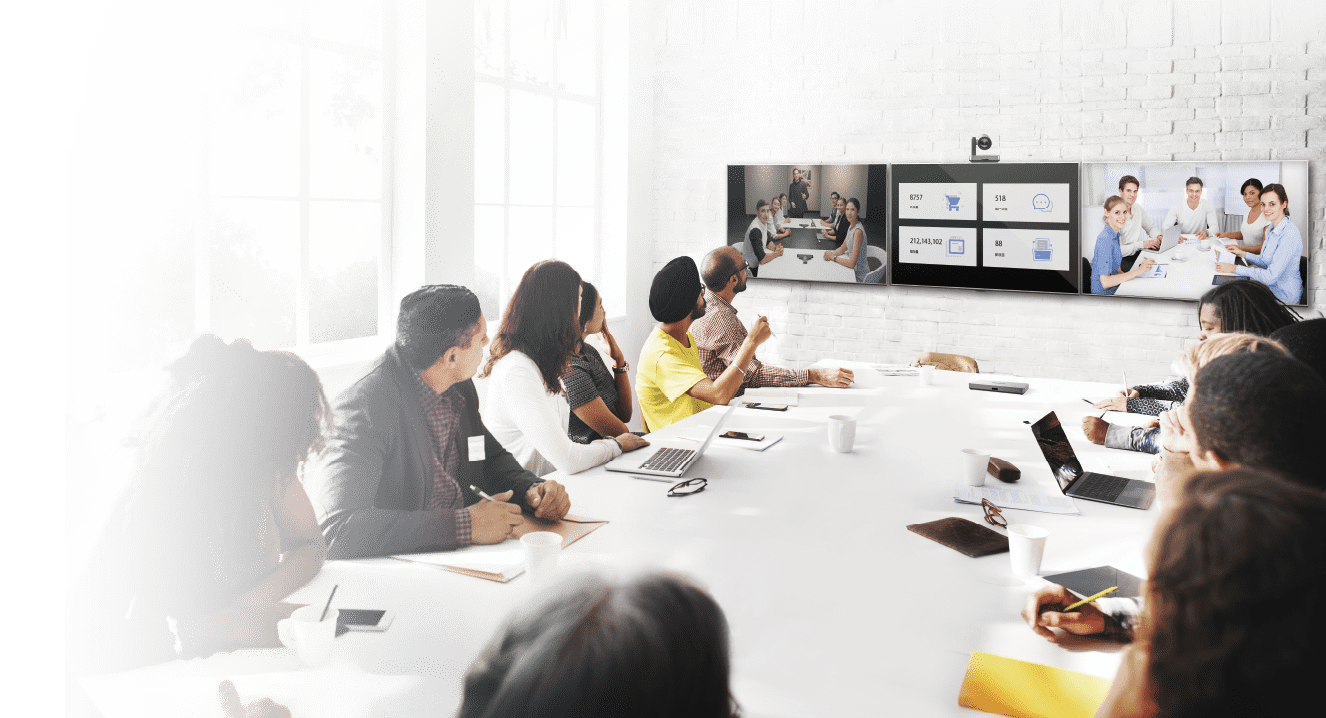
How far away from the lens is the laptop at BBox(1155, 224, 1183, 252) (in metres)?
4.80

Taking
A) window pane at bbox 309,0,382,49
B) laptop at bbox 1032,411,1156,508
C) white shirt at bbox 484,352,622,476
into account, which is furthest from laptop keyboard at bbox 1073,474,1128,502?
window pane at bbox 309,0,382,49

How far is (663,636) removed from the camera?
622mm

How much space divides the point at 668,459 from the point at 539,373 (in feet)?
1.49

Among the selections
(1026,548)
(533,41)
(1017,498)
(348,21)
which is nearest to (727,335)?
(1017,498)

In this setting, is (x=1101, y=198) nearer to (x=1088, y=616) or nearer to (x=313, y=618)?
(x=1088, y=616)

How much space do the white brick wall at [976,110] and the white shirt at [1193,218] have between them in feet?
0.91

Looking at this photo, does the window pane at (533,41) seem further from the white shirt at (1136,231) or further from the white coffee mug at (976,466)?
the white coffee mug at (976,466)

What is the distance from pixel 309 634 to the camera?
1.30m

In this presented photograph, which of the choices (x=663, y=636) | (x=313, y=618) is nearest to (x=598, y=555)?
(x=313, y=618)

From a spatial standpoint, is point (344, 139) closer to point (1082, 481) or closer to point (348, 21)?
point (348, 21)

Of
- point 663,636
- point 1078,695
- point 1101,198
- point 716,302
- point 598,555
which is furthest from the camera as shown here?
point 1101,198

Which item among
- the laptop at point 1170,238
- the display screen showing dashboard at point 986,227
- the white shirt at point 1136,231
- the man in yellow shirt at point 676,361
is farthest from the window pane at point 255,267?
the laptop at point 1170,238

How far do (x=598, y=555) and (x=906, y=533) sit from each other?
0.70 m

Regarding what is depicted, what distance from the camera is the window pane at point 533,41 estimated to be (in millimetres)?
4980
